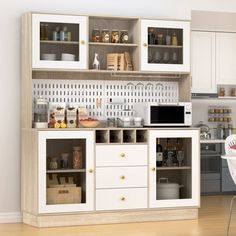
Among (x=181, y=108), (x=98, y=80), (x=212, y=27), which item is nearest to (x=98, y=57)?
(x=98, y=80)


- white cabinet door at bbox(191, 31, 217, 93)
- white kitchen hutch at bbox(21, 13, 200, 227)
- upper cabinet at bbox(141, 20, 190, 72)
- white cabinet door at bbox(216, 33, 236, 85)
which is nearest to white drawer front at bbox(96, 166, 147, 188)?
white kitchen hutch at bbox(21, 13, 200, 227)

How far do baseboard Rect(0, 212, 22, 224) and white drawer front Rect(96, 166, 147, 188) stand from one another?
2.84ft

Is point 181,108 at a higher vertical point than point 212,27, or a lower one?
lower

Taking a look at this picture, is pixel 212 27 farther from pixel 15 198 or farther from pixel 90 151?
pixel 15 198

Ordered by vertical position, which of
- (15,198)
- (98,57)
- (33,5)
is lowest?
(15,198)

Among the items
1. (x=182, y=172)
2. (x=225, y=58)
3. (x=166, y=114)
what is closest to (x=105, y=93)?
(x=166, y=114)

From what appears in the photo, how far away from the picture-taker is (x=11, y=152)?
5340 millimetres

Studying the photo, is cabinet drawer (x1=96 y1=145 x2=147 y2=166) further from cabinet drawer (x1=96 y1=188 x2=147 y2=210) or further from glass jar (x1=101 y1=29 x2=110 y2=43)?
glass jar (x1=101 y1=29 x2=110 y2=43)

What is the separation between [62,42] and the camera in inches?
206

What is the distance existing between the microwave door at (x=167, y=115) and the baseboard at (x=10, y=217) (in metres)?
1.60

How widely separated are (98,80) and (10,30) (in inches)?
39.9

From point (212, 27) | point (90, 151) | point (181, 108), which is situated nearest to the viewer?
point (90, 151)

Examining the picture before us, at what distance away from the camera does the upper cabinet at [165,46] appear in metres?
5.41

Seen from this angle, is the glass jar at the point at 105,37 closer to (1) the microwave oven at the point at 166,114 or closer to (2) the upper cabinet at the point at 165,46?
(2) the upper cabinet at the point at 165,46
